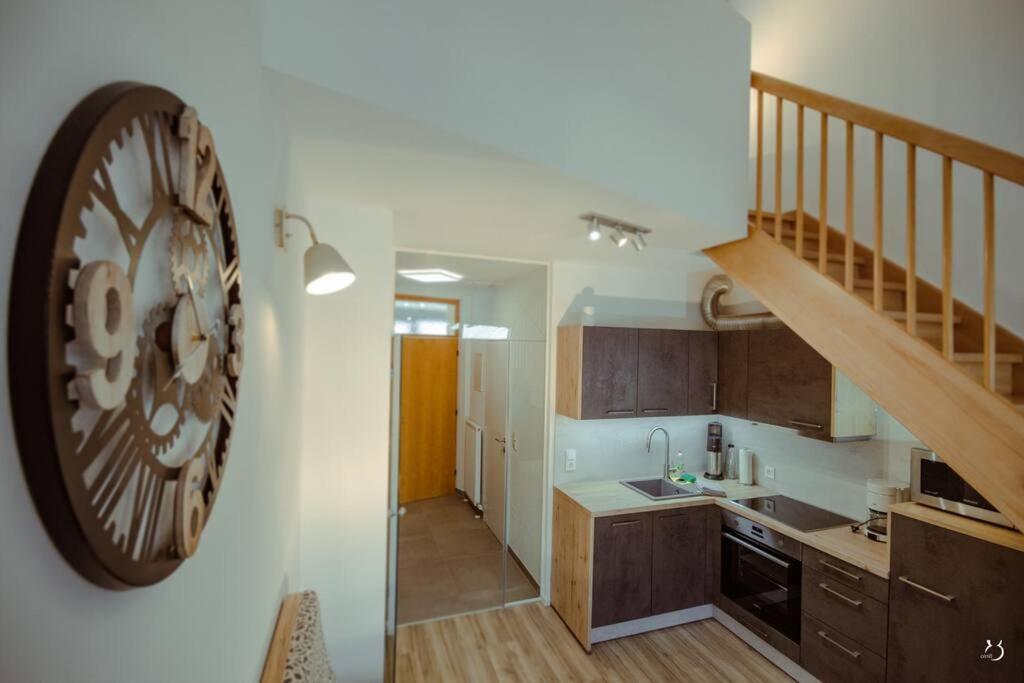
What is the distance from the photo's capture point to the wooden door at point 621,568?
9.67 ft

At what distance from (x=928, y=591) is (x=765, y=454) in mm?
1470

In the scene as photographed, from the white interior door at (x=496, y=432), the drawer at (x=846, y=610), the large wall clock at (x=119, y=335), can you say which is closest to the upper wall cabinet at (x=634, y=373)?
the white interior door at (x=496, y=432)

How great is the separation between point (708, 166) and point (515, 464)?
244 cm

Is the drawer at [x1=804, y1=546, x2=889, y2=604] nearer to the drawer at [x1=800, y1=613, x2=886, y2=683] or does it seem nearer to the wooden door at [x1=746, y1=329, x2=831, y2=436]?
the drawer at [x1=800, y1=613, x2=886, y2=683]

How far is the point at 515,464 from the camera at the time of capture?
11.5 ft

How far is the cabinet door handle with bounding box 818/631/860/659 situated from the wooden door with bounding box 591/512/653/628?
3.20 ft

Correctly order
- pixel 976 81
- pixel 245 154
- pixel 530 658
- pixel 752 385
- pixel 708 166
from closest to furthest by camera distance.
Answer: pixel 245 154, pixel 708 166, pixel 976 81, pixel 530 658, pixel 752 385

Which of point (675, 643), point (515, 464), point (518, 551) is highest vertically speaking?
point (515, 464)

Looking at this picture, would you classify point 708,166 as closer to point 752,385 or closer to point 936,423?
point 936,423

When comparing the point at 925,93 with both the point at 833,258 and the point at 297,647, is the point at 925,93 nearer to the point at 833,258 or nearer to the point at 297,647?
the point at 833,258

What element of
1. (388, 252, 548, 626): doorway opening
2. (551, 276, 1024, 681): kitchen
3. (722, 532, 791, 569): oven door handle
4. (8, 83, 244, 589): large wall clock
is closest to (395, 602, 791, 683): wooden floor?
(551, 276, 1024, 681): kitchen

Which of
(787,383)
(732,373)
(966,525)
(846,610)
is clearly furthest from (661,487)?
(966,525)

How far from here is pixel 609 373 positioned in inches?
131

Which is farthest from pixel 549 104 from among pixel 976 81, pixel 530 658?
pixel 530 658
